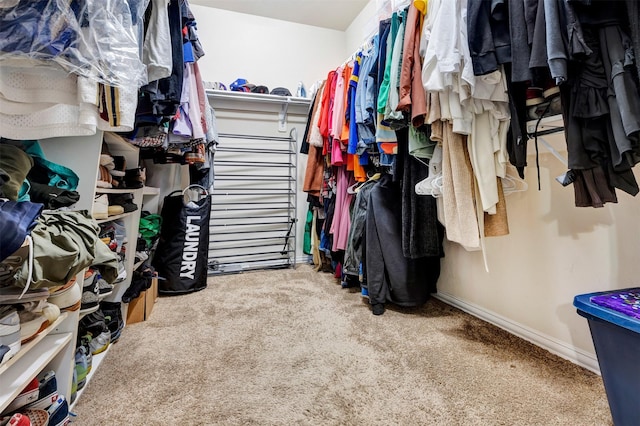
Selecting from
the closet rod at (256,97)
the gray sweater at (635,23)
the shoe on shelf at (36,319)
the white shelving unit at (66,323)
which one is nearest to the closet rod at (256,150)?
the closet rod at (256,97)

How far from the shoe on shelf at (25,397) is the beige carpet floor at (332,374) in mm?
188

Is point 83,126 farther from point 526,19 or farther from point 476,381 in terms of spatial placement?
point 476,381

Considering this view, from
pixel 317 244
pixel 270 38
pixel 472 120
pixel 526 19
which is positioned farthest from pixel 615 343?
pixel 270 38

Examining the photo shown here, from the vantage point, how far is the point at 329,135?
2145 millimetres

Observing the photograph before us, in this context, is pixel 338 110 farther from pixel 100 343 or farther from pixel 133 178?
pixel 100 343

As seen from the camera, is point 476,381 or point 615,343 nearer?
point 615,343

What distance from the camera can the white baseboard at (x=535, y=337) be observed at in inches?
44.7

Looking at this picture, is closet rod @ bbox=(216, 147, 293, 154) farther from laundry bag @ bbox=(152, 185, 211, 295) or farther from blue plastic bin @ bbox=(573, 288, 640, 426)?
blue plastic bin @ bbox=(573, 288, 640, 426)

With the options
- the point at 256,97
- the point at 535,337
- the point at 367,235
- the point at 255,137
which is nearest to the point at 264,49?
the point at 256,97

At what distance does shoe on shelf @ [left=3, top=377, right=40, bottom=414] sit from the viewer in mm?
737

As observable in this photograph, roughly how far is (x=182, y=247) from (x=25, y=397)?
1326 millimetres

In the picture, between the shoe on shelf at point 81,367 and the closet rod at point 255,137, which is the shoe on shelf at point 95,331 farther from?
the closet rod at point 255,137

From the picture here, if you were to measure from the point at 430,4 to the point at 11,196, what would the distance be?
144cm

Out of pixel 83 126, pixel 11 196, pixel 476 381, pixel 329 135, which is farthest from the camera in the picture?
pixel 329 135
